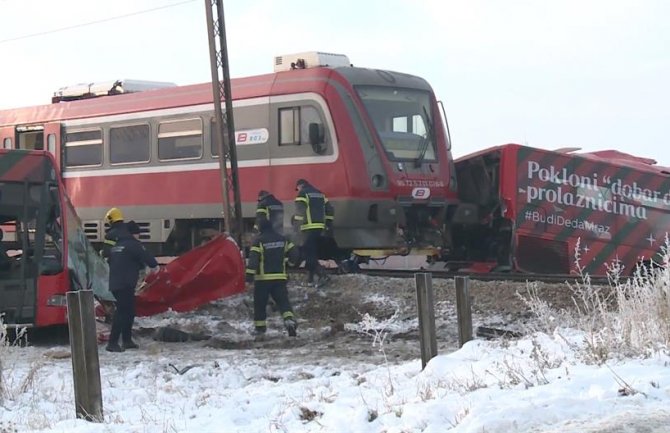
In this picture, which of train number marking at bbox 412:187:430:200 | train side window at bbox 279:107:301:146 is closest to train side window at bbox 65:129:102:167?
train side window at bbox 279:107:301:146

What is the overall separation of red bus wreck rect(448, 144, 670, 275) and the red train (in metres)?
0.67

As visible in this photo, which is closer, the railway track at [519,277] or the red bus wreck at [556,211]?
the railway track at [519,277]

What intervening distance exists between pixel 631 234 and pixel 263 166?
6.07m

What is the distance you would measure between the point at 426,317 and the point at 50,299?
503cm

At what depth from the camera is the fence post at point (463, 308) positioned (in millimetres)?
7801

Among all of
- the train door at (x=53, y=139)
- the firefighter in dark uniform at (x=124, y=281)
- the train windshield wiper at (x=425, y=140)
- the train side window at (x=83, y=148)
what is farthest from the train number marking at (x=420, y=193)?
the train door at (x=53, y=139)

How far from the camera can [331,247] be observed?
15.0 meters

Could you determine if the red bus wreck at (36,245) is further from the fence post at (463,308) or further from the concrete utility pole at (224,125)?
the fence post at (463,308)

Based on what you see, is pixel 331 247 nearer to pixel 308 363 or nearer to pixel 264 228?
pixel 264 228

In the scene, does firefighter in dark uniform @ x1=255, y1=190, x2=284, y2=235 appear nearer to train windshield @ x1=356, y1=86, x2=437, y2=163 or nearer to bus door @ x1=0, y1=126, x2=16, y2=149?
train windshield @ x1=356, y1=86, x2=437, y2=163

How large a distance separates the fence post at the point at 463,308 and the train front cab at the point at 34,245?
5.03m

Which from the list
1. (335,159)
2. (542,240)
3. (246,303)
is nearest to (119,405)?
(246,303)

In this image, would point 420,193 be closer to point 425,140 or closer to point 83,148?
point 425,140

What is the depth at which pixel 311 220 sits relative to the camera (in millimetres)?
13023
